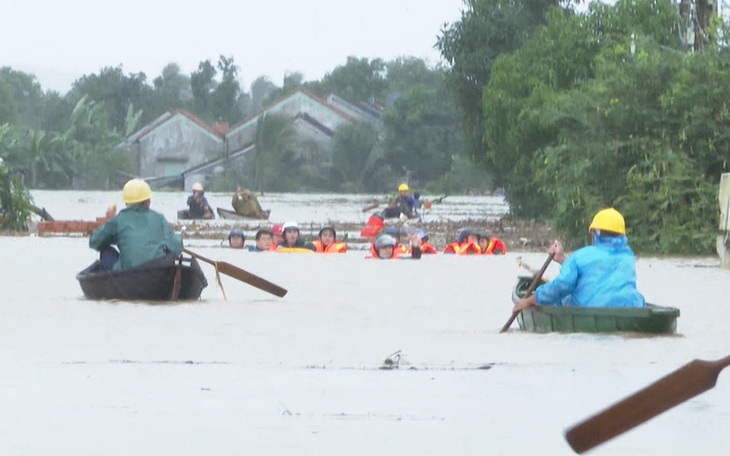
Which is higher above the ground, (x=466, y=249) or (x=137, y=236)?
(x=137, y=236)

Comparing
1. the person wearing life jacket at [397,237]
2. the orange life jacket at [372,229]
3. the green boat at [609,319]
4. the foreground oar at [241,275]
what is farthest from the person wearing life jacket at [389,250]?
the green boat at [609,319]

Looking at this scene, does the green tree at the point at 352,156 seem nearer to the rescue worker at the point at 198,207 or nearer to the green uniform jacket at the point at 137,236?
the rescue worker at the point at 198,207

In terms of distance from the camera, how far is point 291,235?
31.6 metres

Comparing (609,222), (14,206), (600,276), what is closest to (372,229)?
(14,206)

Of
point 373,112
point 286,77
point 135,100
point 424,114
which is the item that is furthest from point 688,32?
point 286,77

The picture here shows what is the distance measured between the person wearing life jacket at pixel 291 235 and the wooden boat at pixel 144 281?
10.6 meters

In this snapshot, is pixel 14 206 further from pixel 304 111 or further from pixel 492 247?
pixel 304 111

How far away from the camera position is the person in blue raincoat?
1622cm

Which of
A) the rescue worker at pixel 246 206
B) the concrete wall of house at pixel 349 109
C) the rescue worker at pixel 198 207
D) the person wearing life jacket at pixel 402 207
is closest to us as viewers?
the person wearing life jacket at pixel 402 207

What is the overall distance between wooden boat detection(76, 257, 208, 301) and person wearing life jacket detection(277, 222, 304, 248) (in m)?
10.6

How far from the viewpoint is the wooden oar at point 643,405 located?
795 cm

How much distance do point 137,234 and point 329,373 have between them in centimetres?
601

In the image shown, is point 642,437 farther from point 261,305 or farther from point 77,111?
point 77,111

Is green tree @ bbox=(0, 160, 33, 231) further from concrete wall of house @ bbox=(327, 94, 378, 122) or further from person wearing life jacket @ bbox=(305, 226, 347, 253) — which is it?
concrete wall of house @ bbox=(327, 94, 378, 122)
